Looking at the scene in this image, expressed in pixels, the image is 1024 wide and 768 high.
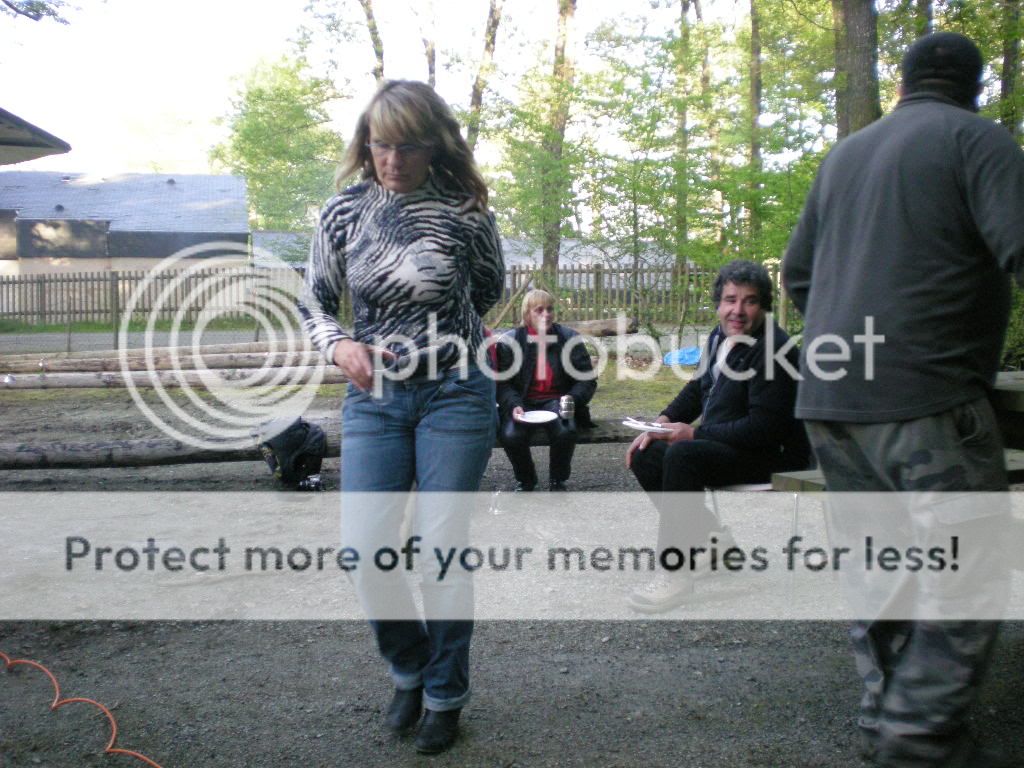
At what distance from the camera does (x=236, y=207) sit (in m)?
48.4

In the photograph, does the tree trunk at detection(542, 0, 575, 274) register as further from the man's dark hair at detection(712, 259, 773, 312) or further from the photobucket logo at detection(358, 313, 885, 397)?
the man's dark hair at detection(712, 259, 773, 312)

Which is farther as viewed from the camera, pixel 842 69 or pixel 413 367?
pixel 842 69

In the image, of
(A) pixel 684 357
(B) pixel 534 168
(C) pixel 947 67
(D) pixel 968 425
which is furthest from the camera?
(B) pixel 534 168

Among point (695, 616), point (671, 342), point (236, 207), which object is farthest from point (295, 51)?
point (695, 616)

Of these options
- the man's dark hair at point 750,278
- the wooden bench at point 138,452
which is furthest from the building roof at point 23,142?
the man's dark hair at point 750,278

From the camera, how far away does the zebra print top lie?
2805 mm

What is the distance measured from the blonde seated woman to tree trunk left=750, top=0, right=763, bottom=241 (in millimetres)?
8088

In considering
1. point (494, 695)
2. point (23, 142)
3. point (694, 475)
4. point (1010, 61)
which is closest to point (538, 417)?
point (694, 475)

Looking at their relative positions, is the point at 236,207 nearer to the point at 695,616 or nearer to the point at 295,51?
the point at 295,51

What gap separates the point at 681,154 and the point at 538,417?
36.7 ft

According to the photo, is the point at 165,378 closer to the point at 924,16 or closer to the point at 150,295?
the point at 924,16

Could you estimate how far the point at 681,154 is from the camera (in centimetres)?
1652

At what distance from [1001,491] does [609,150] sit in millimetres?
15259

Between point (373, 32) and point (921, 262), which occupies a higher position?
point (373, 32)
